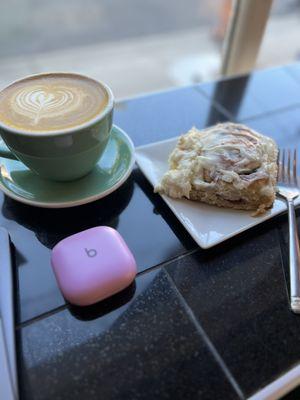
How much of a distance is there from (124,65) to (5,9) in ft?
5.15

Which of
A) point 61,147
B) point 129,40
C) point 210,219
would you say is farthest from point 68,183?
point 129,40

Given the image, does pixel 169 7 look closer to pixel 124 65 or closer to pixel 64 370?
pixel 124 65

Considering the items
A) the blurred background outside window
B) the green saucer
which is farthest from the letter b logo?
the blurred background outside window

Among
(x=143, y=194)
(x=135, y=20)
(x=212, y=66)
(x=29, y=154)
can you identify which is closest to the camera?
(x=29, y=154)

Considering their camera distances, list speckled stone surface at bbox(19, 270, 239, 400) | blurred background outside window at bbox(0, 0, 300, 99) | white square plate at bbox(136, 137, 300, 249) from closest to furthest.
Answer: speckled stone surface at bbox(19, 270, 239, 400)
white square plate at bbox(136, 137, 300, 249)
blurred background outside window at bbox(0, 0, 300, 99)

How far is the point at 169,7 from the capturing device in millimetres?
3453

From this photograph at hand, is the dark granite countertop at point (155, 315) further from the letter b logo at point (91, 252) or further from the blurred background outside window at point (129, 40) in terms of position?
the blurred background outside window at point (129, 40)

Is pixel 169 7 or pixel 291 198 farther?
pixel 169 7

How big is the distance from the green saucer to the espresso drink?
0.35 ft

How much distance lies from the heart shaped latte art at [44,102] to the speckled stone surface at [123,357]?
0.96ft

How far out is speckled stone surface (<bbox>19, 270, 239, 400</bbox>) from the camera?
0.39m

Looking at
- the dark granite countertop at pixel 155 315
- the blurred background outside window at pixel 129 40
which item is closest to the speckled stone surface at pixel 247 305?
the dark granite countertop at pixel 155 315

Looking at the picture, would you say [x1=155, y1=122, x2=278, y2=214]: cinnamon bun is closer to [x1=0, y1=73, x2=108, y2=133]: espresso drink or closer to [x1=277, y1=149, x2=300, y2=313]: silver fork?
[x1=277, y1=149, x2=300, y2=313]: silver fork

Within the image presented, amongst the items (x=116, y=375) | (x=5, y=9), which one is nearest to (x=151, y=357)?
(x=116, y=375)
